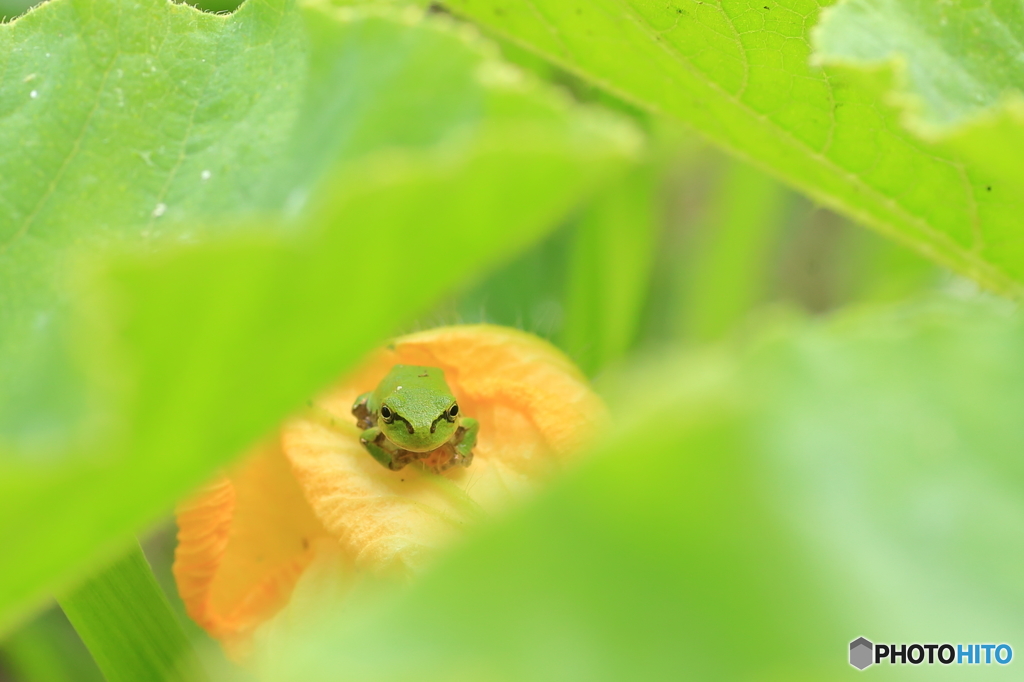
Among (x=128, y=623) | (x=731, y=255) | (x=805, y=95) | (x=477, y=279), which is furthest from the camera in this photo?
(x=731, y=255)

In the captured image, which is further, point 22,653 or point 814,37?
point 22,653

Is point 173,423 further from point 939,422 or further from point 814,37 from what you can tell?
point 814,37

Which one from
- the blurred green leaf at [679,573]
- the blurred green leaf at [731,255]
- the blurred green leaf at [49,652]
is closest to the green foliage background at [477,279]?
the blurred green leaf at [679,573]

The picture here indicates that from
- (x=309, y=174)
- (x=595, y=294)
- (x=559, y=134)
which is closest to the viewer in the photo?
(x=559, y=134)

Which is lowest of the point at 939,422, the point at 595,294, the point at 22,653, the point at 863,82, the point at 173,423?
the point at 22,653

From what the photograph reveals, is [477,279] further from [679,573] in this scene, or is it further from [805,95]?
[805,95]

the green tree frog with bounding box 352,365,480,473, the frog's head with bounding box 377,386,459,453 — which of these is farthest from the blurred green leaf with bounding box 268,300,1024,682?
the frog's head with bounding box 377,386,459,453

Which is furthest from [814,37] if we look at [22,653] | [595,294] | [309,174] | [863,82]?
[22,653]

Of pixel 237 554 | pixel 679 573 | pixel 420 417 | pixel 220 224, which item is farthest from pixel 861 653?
pixel 420 417
